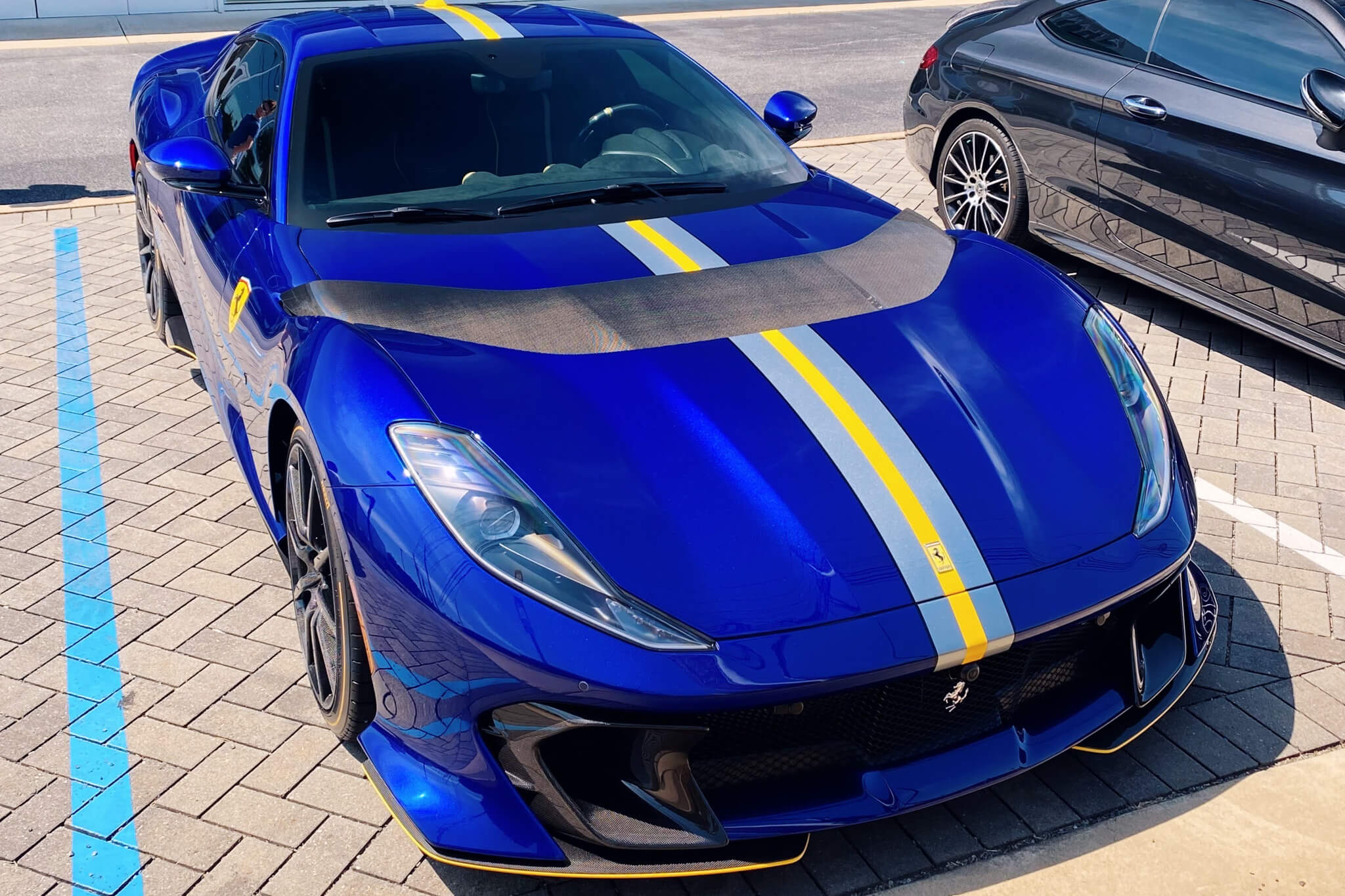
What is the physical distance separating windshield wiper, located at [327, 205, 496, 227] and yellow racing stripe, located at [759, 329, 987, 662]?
1017mm

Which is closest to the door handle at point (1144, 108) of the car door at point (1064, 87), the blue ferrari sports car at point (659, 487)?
the car door at point (1064, 87)

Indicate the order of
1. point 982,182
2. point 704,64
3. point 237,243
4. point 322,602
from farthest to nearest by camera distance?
point 704,64 → point 982,182 → point 237,243 → point 322,602

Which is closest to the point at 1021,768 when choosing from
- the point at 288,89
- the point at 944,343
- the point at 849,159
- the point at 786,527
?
the point at 786,527

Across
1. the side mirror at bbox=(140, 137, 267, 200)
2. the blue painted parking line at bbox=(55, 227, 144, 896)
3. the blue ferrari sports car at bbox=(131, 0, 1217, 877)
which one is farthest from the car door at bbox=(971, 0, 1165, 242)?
the blue painted parking line at bbox=(55, 227, 144, 896)

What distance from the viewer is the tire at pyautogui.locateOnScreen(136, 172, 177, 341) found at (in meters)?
5.18

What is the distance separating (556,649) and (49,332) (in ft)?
14.5

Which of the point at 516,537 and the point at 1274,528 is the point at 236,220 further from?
the point at 1274,528

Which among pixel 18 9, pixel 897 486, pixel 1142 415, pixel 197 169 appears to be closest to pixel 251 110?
pixel 197 169

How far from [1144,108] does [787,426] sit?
3.62 m

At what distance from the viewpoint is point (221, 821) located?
9.57 ft

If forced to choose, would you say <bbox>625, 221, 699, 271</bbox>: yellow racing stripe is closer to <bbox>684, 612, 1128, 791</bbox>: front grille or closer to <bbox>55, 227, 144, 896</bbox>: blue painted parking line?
<bbox>684, 612, 1128, 791</bbox>: front grille

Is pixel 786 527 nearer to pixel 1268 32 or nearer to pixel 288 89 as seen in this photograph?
pixel 288 89

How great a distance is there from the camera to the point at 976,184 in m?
6.64

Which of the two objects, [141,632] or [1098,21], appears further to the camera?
[1098,21]
